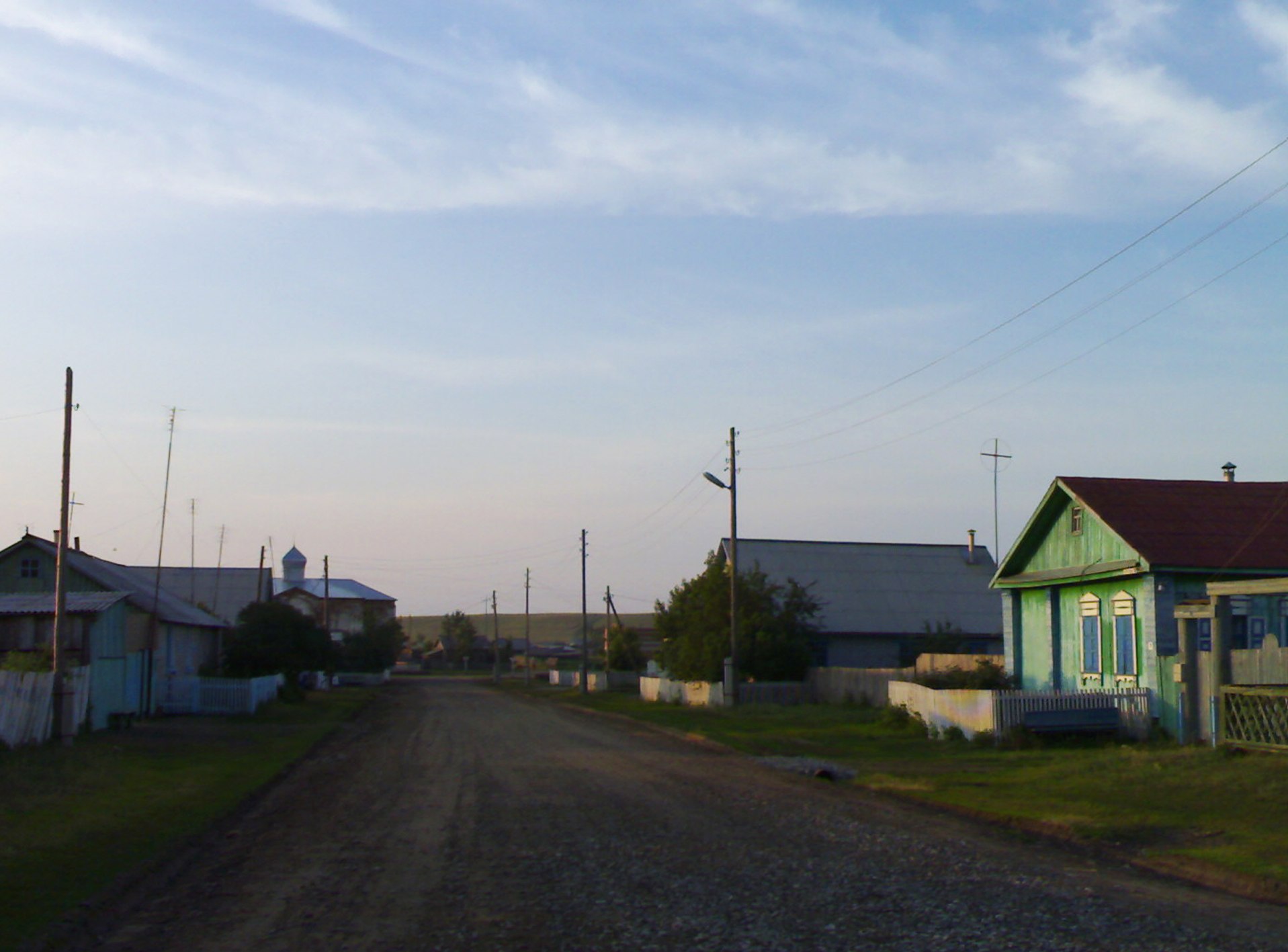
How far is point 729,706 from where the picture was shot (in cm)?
4391

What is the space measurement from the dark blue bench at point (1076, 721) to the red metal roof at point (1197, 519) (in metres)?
3.16

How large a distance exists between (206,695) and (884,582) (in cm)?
3050

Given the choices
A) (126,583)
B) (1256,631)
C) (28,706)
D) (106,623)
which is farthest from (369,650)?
(1256,631)

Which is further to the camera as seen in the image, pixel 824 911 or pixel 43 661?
pixel 43 661

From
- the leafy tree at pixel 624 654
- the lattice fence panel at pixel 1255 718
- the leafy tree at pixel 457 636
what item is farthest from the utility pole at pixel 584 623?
the leafy tree at pixel 457 636

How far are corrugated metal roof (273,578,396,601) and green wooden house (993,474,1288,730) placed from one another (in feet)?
317

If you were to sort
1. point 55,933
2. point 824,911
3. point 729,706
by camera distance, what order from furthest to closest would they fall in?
point 729,706, point 824,911, point 55,933

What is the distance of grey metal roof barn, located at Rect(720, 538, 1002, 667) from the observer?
2100 inches

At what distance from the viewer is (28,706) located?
949 inches

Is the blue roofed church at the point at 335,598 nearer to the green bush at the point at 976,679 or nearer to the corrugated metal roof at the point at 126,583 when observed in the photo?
the corrugated metal roof at the point at 126,583

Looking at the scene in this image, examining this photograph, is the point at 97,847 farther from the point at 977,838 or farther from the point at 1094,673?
the point at 1094,673

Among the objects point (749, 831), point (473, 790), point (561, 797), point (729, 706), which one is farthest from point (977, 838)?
point (729, 706)

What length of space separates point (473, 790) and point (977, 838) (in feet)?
26.4

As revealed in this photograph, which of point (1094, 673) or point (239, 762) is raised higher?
point (1094, 673)
